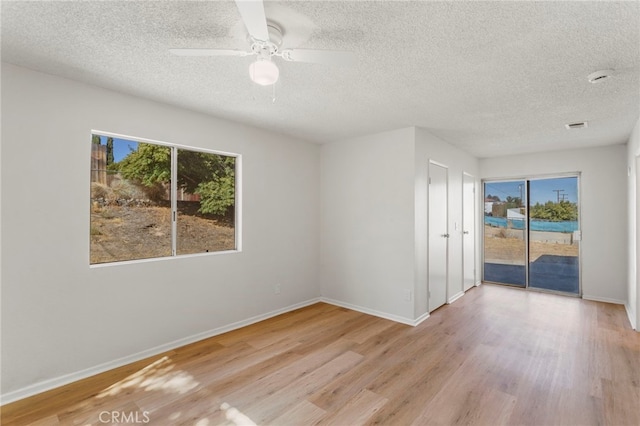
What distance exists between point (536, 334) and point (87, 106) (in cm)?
517

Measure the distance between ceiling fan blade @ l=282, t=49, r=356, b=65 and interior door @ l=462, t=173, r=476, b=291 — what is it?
4.17 meters

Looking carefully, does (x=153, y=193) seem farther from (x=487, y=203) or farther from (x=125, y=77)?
(x=487, y=203)

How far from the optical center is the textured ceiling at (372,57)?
1.63 meters

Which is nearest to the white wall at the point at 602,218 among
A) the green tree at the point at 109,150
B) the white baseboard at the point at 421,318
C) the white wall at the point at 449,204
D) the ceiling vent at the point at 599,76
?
the white wall at the point at 449,204

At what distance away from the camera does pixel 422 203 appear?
3.93 metres

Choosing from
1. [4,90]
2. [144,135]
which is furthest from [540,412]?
[4,90]

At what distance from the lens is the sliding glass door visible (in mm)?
5113

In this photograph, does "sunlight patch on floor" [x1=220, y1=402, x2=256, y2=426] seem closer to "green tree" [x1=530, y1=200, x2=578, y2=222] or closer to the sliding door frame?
the sliding door frame

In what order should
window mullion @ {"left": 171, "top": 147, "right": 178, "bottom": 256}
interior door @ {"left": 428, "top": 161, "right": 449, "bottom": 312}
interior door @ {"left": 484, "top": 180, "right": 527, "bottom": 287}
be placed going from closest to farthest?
window mullion @ {"left": 171, "top": 147, "right": 178, "bottom": 256}
interior door @ {"left": 428, "top": 161, "right": 449, "bottom": 312}
interior door @ {"left": 484, "top": 180, "right": 527, "bottom": 287}

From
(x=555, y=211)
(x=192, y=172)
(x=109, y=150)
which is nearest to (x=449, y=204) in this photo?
(x=555, y=211)

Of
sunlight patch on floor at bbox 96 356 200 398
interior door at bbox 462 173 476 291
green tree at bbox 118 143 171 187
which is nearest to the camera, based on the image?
sunlight patch on floor at bbox 96 356 200 398

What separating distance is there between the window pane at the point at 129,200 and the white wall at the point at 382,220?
94.7 inches

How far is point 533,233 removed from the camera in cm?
545

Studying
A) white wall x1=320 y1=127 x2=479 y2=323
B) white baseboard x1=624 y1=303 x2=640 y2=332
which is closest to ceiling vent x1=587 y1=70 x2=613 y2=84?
white wall x1=320 y1=127 x2=479 y2=323
